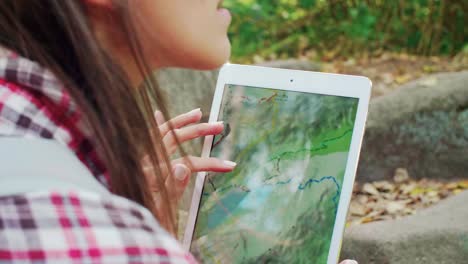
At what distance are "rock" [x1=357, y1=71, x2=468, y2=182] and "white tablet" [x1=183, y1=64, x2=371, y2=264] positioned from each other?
206cm

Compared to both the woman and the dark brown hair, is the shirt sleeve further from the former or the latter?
the dark brown hair

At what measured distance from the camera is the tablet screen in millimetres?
1177

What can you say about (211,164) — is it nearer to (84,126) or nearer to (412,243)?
(84,126)

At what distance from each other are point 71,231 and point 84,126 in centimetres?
13

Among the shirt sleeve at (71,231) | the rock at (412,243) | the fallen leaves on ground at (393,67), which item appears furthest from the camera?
the fallen leaves on ground at (393,67)

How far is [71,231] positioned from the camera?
577mm

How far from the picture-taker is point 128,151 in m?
0.71

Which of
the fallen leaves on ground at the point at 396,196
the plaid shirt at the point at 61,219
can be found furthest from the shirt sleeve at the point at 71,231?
the fallen leaves on ground at the point at 396,196

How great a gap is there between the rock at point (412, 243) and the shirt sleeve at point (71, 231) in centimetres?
153

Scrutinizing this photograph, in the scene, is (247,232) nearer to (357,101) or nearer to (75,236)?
(357,101)

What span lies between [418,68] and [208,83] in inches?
56.4

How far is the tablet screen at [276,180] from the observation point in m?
1.18

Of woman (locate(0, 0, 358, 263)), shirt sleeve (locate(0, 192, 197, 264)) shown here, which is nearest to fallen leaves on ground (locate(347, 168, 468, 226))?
woman (locate(0, 0, 358, 263))

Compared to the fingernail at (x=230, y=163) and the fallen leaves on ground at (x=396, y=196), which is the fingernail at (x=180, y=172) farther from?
the fallen leaves on ground at (x=396, y=196)
